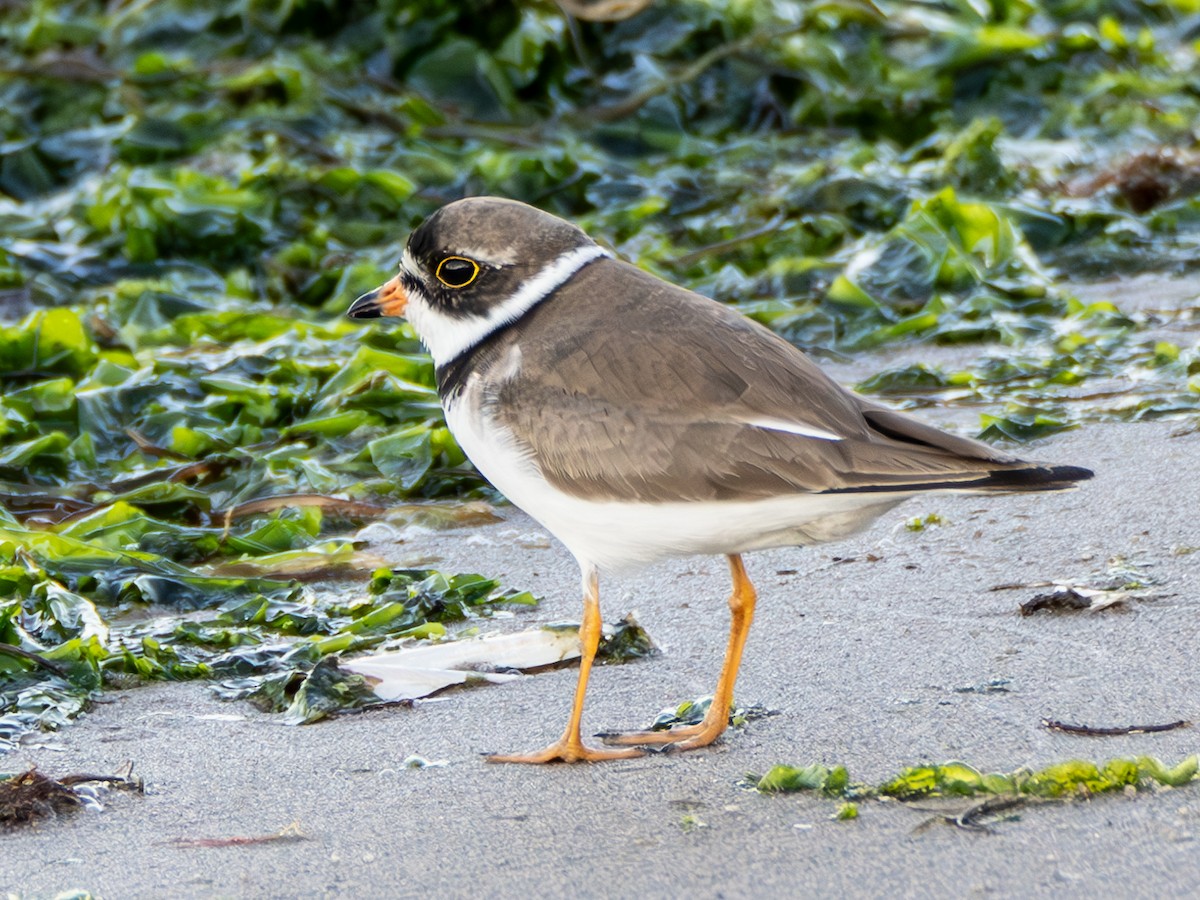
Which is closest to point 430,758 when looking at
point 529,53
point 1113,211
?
point 1113,211

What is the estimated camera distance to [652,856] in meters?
2.76

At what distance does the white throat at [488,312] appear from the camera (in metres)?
3.74

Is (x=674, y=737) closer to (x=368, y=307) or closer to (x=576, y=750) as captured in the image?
(x=576, y=750)

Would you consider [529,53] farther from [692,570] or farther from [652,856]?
[652,856]

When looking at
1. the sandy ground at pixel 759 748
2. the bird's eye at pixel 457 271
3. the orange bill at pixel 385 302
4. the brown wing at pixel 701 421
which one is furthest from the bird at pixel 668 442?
the orange bill at pixel 385 302

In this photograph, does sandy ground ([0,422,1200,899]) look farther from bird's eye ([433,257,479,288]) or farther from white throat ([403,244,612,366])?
bird's eye ([433,257,479,288])

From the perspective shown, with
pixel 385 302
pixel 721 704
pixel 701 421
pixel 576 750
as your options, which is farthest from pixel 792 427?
pixel 385 302

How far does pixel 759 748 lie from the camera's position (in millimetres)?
3303

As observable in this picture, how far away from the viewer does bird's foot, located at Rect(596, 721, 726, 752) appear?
337 cm

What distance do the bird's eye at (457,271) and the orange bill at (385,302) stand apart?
0.20 meters

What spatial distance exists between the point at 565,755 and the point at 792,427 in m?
0.87

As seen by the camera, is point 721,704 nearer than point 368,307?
Yes

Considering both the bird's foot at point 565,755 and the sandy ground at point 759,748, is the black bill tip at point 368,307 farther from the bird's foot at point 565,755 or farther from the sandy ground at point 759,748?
the bird's foot at point 565,755

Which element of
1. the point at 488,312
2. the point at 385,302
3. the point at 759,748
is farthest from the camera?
the point at 385,302
